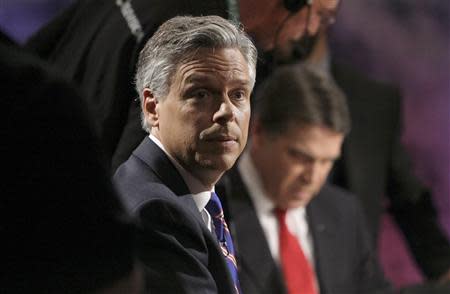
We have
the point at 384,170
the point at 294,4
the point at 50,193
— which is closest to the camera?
the point at 50,193

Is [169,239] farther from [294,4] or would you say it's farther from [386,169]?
[386,169]

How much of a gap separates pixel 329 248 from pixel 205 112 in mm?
615

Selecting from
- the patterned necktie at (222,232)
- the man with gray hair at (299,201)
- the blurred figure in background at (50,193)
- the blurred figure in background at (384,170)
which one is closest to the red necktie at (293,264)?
the man with gray hair at (299,201)

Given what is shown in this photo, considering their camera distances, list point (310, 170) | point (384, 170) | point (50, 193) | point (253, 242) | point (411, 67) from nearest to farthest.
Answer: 1. point (50, 193)
2. point (253, 242)
3. point (310, 170)
4. point (384, 170)
5. point (411, 67)

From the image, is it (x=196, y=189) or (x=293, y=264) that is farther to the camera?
(x=293, y=264)

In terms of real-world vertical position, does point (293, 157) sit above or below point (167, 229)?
below

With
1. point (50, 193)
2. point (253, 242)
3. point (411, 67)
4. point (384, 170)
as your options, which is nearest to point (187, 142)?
point (50, 193)

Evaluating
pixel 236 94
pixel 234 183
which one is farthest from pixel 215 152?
pixel 234 183

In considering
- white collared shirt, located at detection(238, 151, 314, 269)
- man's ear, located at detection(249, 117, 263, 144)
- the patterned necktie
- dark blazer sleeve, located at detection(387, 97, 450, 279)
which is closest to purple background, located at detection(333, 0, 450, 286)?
dark blazer sleeve, located at detection(387, 97, 450, 279)

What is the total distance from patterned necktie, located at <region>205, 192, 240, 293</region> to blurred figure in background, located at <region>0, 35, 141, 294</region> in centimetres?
12

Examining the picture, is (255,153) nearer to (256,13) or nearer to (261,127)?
(261,127)

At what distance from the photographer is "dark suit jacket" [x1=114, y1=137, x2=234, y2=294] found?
0.56 m

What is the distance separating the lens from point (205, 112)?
574 millimetres

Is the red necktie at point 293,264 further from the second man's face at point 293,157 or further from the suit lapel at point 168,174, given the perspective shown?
the suit lapel at point 168,174
